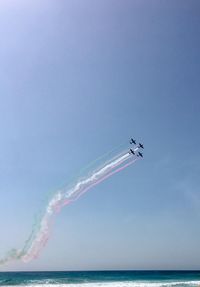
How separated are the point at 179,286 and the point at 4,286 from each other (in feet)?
110

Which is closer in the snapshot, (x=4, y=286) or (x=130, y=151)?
(x=130, y=151)

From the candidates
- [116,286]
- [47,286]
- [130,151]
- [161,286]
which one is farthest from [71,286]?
[130,151]

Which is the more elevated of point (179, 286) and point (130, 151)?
point (130, 151)

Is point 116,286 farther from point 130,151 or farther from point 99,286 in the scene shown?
point 130,151

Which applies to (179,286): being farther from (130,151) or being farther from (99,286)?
(130,151)

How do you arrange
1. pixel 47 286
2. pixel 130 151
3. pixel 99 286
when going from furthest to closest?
pixel 99 286, pixel 47 286, pixel 130 151

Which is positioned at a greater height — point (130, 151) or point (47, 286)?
point (130, 151)

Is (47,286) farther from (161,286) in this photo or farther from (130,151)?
(130,151)

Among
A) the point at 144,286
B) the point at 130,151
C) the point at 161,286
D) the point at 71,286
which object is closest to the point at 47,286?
the point at 71,286

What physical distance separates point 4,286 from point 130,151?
3766 centimetres

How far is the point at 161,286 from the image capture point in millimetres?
59156

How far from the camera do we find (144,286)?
58.0 m

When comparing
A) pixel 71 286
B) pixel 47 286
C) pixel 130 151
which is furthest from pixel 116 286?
pixel 130 151

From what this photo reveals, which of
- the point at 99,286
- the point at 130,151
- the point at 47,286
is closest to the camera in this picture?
the point at 130,151
